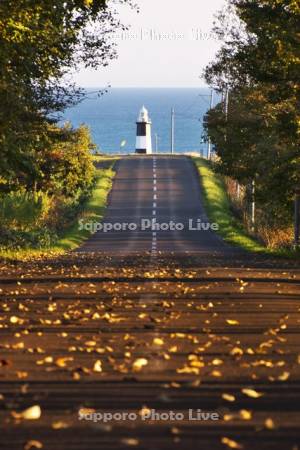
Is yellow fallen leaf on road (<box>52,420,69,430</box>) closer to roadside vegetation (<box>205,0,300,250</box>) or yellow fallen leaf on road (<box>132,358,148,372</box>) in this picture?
yellow fallen leaf on road (<box>132,358,148,372</box>)

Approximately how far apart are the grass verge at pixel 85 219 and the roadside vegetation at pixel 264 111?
26.8ft

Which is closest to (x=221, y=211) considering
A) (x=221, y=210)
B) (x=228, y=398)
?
(x=221, y=210)

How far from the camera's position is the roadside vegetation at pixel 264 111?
29750 millimetres

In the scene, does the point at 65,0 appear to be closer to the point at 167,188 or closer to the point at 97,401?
the point at 97,401

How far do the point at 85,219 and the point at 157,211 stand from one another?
9.33m

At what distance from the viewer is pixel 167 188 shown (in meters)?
86.1

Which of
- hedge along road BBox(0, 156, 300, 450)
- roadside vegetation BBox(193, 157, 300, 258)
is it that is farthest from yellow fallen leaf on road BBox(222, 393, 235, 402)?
roadside vegetation BBox(193, 157, 300, 258)

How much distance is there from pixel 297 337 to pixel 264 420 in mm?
4853

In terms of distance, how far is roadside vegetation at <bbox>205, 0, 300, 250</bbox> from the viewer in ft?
97.6

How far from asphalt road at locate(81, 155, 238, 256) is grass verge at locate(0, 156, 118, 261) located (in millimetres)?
695

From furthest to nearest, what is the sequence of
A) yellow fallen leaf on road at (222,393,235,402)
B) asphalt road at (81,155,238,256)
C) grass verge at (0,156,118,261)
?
1. asphalt road at (81,155,238,256)
2. grass verge at (0,156,118,261)
3. yellow fallen leaf on road at (222,393,235,402)

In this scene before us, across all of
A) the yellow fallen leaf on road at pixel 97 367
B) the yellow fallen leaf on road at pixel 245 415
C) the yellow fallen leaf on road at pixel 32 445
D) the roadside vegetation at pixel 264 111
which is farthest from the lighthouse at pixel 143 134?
the yellow fallen leaf on road at pixel 32 445

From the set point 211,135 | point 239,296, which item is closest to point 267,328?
point 239,296

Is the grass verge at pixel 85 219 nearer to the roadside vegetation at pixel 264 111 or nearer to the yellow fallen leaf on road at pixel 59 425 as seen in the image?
the roadside vegetation at pixel 264 111
